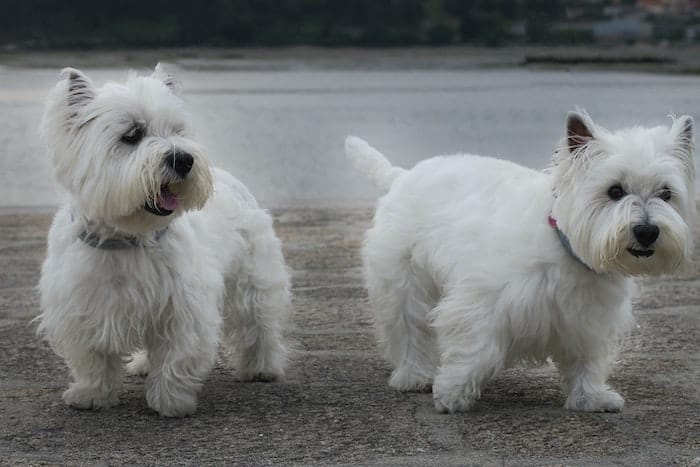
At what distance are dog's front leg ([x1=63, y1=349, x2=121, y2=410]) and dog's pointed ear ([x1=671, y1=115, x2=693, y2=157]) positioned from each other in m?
2.61

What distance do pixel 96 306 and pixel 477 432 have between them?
170 cm

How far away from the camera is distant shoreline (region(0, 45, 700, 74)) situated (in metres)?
57.4

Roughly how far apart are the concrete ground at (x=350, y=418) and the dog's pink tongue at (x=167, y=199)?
0.96 metres

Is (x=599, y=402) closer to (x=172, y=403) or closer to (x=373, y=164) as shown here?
(x=172, y=403)

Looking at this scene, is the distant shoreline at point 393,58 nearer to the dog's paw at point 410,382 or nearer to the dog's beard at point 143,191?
the dog's paw at point 410,382

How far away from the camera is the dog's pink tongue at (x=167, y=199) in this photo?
569 centimetres

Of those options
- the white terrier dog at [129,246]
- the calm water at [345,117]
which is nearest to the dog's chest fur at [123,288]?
the white terrier dog at [129,246]

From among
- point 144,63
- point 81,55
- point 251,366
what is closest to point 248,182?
point 251,366

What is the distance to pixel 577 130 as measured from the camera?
5.65 meters

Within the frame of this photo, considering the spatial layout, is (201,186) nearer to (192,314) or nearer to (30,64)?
(192,314)

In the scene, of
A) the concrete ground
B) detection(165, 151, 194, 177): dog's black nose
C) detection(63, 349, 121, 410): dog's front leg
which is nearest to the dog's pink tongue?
detection(165, 151, 194, 177): dog's black nose

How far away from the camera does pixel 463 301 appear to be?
19.8 feet

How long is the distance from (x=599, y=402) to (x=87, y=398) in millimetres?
2273

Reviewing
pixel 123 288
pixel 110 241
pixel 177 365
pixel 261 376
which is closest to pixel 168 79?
pixel 110 241
